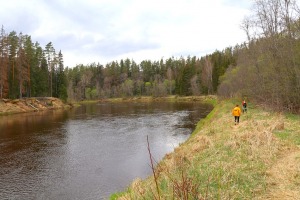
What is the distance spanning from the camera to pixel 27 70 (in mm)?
68375

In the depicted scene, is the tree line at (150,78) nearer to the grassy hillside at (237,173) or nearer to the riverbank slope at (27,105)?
the riverbank slope at (27,105)

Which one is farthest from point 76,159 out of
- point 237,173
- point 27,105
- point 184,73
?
point 184,73

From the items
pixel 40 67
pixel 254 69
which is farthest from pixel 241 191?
pixel 40 67

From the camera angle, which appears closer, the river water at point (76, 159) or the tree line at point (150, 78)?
the river water at point (76, 159)

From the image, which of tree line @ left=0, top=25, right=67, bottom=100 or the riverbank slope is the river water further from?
tree line @ left=0, top=25, right=67, bottom=100

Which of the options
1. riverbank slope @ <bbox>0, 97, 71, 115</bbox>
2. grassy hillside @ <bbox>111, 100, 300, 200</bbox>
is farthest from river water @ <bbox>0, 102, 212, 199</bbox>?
riverbank slope @ <bbox>0, 97, 71, 115</bbox>

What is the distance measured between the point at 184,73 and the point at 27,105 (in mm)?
71008

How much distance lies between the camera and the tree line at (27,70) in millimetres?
62188

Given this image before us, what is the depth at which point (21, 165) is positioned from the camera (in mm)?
19656

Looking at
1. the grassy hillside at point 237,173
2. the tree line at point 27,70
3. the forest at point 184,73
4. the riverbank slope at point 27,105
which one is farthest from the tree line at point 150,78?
the grassy hillside at point 237,173

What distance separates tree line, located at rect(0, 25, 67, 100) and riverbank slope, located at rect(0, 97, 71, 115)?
7.78 ft

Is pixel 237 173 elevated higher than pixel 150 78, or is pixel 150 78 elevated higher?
pixel 150 78

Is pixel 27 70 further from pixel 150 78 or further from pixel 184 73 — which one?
pixel 150 78

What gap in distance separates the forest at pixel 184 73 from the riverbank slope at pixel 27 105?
127 inches
